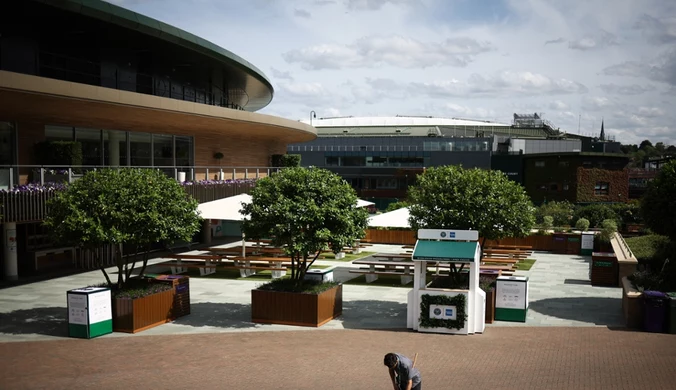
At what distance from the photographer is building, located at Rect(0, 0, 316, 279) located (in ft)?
73.8

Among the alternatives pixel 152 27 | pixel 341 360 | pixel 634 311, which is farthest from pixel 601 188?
pixel 341 360

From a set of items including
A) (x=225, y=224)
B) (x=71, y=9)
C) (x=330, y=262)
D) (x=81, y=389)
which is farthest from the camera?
(x=225, y=224)

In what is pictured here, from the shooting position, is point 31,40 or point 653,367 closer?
point 653,367

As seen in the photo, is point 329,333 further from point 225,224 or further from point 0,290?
point 225,224

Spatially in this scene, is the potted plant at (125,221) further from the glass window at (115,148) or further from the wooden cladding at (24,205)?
the glass window at (115,148)

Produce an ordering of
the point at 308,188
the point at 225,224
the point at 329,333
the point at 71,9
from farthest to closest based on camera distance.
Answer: the point at 225,224
the point at 71,9
the point at 308,188
the point at 329,333

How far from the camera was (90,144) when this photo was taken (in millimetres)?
27688

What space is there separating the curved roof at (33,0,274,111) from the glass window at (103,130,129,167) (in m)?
4.69

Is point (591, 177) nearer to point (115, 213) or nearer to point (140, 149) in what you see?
point (140, 149)

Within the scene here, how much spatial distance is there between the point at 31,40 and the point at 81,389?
18368 mm

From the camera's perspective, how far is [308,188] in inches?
667

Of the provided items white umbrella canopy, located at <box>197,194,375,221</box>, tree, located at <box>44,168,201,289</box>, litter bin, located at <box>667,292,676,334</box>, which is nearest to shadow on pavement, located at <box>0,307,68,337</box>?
tree, located at <box>44,168,201,289</box>

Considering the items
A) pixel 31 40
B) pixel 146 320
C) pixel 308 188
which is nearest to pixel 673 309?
pixel 308 188

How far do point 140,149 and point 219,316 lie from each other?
15443 mm
